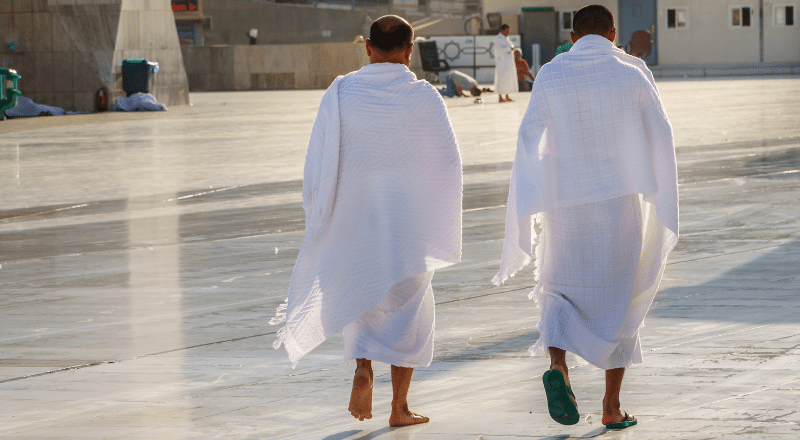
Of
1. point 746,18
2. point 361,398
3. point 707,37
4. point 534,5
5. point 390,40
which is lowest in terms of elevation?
point 361,398

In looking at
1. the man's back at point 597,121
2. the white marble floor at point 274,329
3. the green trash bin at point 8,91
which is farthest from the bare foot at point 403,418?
the green trash bin at point 8,91

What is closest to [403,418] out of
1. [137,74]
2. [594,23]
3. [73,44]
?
[594,23]

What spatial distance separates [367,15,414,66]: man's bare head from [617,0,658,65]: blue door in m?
50.3

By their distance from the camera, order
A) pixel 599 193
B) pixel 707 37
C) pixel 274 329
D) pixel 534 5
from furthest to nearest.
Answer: pixel 534 5
pixel 707 37
pixel 274 329
pixel 599 193

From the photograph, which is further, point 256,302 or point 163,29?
A: point 163,29

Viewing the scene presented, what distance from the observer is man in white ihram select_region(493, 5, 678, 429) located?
4.74 metres

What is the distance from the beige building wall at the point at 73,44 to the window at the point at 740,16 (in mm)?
28654

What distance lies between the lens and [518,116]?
25750 mm

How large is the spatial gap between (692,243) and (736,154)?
751 cm

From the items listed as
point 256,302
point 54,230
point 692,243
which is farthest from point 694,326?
point 54,230

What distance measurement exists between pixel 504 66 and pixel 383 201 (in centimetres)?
2822

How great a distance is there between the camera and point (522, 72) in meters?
38.9

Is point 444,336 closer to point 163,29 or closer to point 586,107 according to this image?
point 586,107

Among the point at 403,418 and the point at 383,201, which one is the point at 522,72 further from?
the point at 403,418
